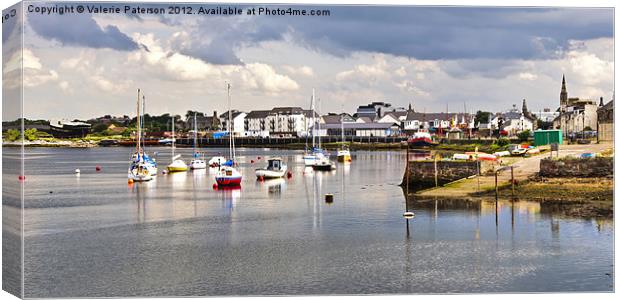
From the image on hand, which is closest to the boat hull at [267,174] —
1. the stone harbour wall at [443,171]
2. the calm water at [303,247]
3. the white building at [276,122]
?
the calm water at [303,247]

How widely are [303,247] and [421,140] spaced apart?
60.9 m

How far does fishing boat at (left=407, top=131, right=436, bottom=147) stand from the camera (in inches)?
3081

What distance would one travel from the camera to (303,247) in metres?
21.7

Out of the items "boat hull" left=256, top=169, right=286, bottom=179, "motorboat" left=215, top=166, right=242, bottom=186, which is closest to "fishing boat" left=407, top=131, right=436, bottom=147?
"boat hull" left=256, top=169, right=286, bottom=179

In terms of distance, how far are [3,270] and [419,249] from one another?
34.1 ft

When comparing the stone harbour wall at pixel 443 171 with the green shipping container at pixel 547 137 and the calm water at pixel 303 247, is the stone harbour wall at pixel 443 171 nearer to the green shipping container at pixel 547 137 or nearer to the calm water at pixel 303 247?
the calm water at pixel 303 247

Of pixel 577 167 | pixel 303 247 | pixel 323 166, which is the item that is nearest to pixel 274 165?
pixel 323 166

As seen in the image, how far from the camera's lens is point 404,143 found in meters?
85.5

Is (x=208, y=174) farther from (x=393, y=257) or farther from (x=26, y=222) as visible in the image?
(x=393, y=257)

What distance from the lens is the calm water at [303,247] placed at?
688 inches

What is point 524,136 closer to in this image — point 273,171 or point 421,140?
point 421,140

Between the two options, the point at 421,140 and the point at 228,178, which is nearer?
the point at 228,178

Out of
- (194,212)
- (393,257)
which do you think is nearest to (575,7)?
(393,257)

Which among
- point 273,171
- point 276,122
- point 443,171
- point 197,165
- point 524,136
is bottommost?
point 273,171
